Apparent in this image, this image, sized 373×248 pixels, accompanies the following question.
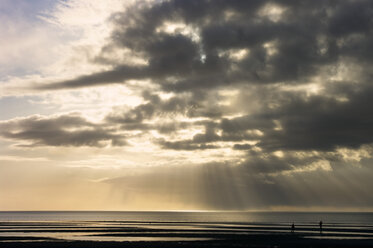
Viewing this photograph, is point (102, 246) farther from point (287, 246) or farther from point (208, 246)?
point (287, 246)

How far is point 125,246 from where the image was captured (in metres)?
56.9

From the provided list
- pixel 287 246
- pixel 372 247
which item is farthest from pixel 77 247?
pixel 372 247

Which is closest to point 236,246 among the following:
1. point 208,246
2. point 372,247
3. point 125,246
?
point 208,246

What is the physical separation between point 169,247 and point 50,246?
17312 mm

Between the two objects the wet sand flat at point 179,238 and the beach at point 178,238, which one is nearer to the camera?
the wet sand flat at point 179,238

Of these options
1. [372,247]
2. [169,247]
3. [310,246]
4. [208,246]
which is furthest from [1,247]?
[372,247]

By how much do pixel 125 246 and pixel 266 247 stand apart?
66.4 feet

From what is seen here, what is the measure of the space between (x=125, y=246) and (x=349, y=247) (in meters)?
32.7

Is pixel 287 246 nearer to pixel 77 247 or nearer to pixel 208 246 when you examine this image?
pixel 208 246

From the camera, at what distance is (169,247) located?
55281 millimetres

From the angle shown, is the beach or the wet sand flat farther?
the beach

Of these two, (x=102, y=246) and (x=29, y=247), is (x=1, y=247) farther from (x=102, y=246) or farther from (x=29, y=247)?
(x=102, y=246)

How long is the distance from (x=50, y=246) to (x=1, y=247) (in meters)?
7.00

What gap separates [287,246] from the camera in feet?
190
